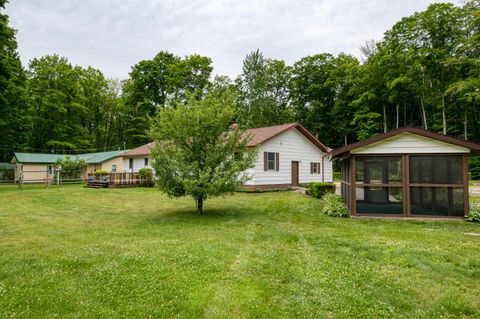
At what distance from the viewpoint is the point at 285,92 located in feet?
127

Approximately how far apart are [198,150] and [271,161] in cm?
936

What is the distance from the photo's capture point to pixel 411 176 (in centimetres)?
857

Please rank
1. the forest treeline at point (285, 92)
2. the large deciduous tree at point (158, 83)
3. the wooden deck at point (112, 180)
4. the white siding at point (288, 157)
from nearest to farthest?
the white siding at point (288, 157) < the wooden deck at point (112, 180) < the forest treeline at point (285, 92) < the large deciduous tree at point (158, 83)

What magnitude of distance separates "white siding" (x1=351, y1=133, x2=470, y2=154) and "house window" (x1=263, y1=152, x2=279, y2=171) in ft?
27.9

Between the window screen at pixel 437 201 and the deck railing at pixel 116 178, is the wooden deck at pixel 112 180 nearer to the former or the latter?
the deck railing at pixel 116 178

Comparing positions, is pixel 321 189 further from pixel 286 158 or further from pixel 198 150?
pixel 198 150

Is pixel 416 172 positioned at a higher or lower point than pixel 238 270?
higher

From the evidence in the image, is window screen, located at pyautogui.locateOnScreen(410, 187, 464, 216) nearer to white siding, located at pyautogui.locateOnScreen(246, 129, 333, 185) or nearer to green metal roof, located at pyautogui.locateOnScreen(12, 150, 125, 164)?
white siding, located at pyautogui.locateOnScreen(246, 129, 333, 185)

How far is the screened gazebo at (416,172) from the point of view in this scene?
27.0 ft

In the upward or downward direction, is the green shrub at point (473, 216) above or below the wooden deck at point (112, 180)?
below

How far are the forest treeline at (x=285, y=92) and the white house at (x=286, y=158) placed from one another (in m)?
11.5

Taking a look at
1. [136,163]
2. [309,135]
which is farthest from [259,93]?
[136,163]

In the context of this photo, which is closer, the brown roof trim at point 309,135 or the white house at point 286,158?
the white house at point 286,158

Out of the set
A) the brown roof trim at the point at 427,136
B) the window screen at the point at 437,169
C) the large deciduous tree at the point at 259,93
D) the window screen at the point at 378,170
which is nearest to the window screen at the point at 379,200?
the window screen at the point at 378,170
